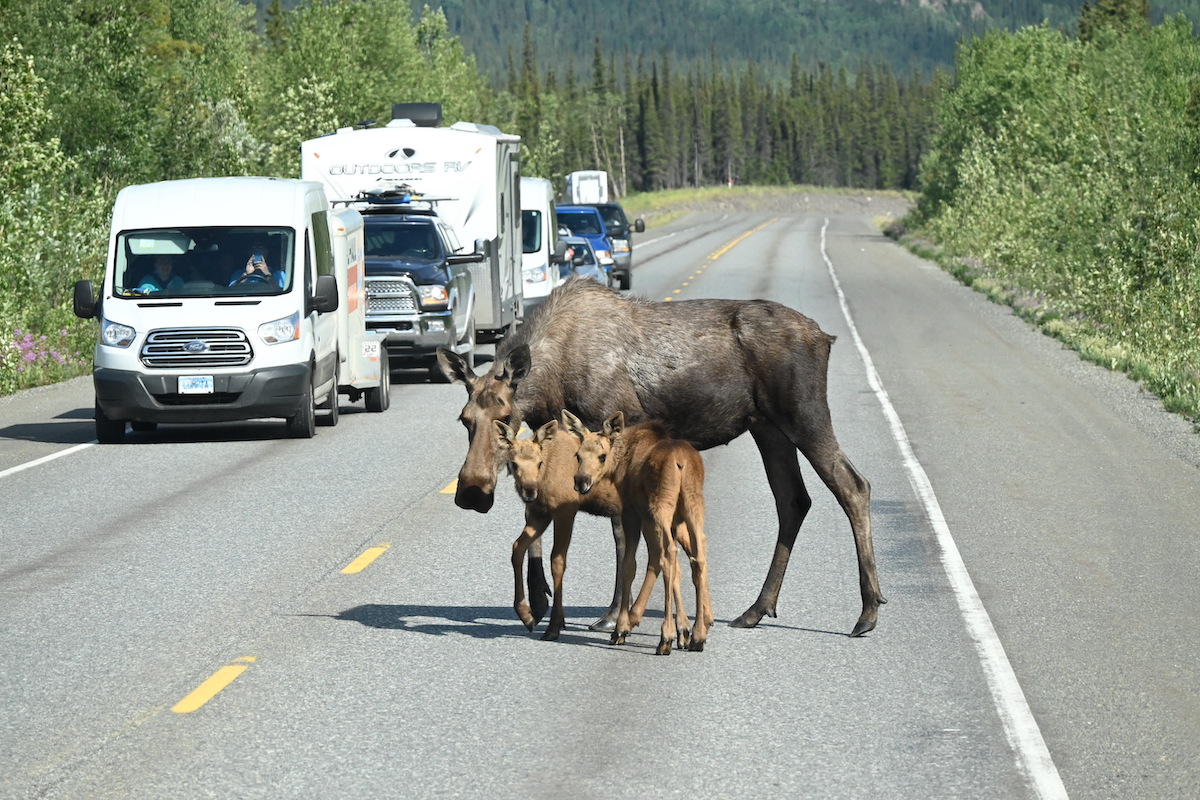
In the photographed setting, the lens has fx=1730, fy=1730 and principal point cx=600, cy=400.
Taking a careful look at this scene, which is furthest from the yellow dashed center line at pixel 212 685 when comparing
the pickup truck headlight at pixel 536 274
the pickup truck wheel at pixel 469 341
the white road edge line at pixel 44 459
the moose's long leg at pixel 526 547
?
the pickup truck headlight at pixel 536 274

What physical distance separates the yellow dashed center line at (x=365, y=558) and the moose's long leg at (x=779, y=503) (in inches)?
102

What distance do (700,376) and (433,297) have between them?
44.2 ft

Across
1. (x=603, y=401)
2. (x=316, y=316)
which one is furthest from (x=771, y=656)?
Result: (x=316, y=316)

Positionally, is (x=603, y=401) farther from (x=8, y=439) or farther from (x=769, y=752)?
(x=8, y=439)

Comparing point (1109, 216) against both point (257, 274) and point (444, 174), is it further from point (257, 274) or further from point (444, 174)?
point (257, 274)

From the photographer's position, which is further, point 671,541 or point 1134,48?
point 1134,48

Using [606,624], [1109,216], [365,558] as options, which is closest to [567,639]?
[606,624]

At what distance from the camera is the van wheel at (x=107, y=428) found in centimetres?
1683

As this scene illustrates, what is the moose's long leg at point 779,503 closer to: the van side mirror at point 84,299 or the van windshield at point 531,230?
the van side mirror at point 84,299

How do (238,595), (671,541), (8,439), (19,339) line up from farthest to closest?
(19,339) → (8,439) → (238,595) → (671,541)

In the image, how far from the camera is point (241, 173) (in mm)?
38875

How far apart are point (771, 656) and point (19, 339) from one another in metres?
18.1

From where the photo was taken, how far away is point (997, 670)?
7965mm

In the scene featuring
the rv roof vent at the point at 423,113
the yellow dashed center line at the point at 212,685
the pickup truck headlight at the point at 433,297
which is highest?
the rv roof vent at the point at 423,113
